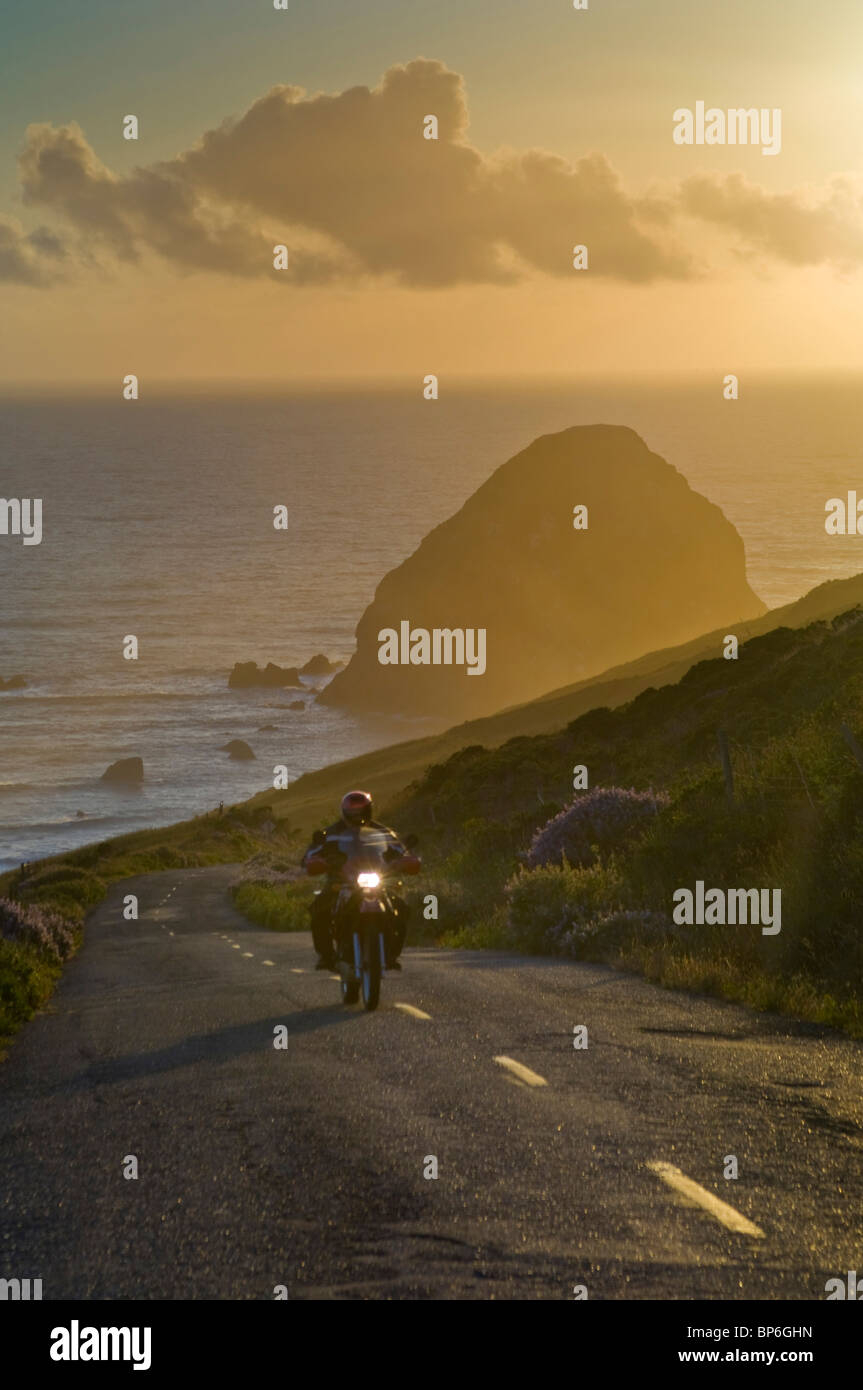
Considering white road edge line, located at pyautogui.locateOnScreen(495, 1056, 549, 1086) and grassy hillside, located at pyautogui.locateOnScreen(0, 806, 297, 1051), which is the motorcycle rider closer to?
white road edge line, located at pyautogui.locateOnScreen(495, 1056, 549, 1086)

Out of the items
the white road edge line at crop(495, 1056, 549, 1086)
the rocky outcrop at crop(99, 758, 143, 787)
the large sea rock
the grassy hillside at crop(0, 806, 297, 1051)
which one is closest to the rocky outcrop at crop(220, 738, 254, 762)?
the rocky outcrop at crop(99, 758, 143, 787)

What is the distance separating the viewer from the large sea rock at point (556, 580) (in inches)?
5261

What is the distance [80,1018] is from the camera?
14.2 m

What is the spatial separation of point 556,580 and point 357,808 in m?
134

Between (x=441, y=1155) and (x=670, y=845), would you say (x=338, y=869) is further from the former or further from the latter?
(x=670, y=845)

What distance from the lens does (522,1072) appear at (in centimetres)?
891

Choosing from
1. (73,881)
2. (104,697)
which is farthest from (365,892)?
(104,697)

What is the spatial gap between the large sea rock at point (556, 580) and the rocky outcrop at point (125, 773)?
3087cm

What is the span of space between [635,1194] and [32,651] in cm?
15966

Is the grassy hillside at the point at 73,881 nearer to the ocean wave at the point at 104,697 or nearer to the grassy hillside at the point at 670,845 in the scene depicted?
the grassy hillside at the point at 670,845

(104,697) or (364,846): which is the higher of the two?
(364,846)

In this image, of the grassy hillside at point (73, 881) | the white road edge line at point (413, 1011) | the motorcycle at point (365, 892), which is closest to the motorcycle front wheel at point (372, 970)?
the motorcycle at point (365, 892)

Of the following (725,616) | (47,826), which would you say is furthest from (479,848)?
(725,616)

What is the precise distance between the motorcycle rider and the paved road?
0.59 m
